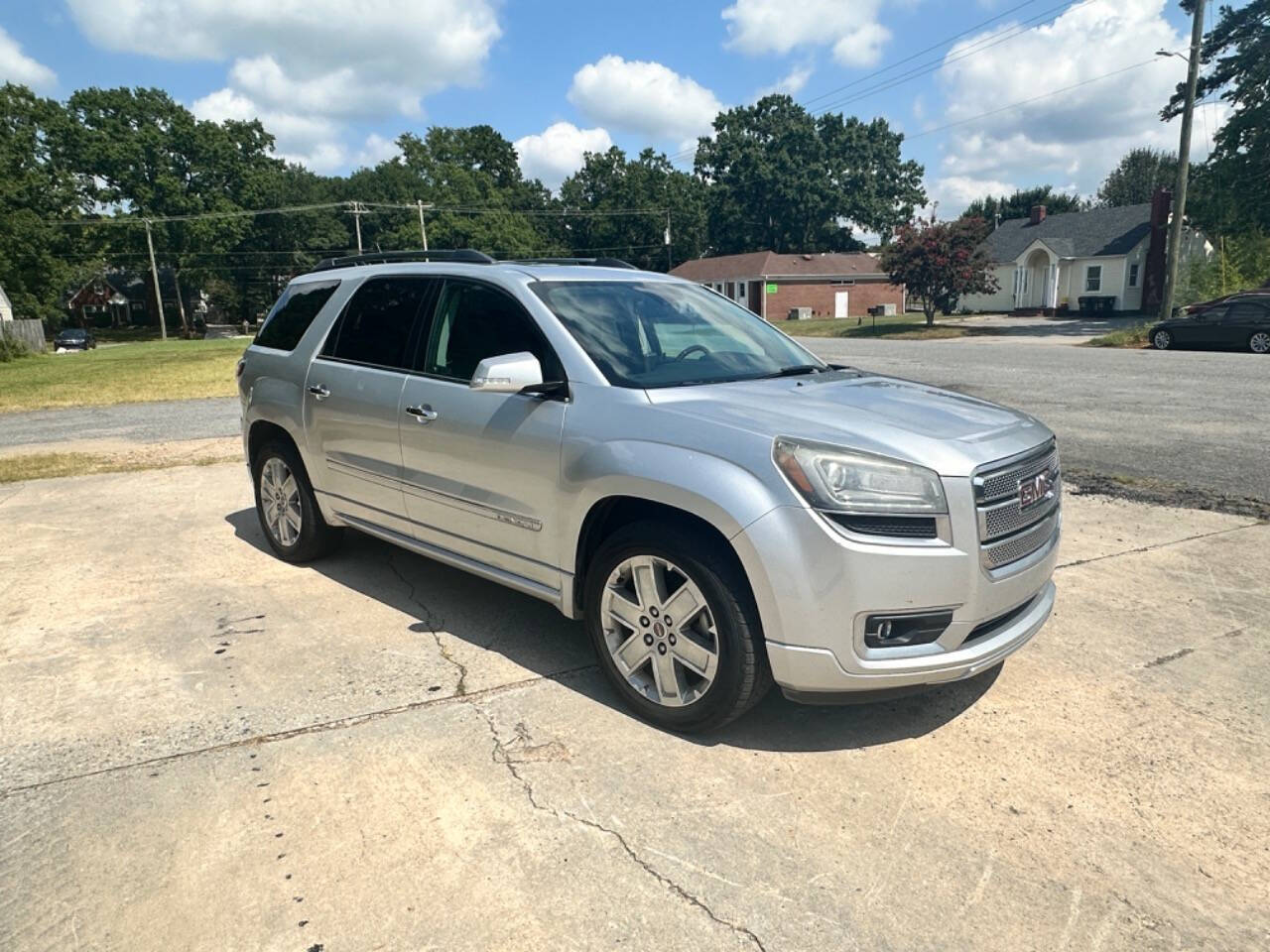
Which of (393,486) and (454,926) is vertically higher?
(393,486)

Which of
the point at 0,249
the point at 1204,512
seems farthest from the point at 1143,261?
the point at 0,249

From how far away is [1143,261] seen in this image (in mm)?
43500

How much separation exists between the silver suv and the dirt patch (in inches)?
153

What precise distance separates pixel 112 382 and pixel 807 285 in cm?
5082

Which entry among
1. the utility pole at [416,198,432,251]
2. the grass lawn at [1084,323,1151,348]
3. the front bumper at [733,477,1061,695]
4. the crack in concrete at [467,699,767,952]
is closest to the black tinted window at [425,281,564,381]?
the front bumper at [733,477,1061,695]

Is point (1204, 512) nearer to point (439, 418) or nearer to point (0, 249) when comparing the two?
point (439, 418)

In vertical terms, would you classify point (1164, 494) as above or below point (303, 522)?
below

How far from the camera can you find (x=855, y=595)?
282 cm

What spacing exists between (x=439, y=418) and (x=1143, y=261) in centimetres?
4919

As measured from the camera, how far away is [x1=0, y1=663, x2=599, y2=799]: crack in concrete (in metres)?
3.06

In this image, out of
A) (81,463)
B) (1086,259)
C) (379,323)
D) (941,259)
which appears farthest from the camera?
(1086,259)

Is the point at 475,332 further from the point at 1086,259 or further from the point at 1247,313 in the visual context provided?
the point at 1086,259

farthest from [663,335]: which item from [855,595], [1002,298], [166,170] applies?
[166,170]

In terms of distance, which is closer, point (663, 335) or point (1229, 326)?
point (663, 335)
